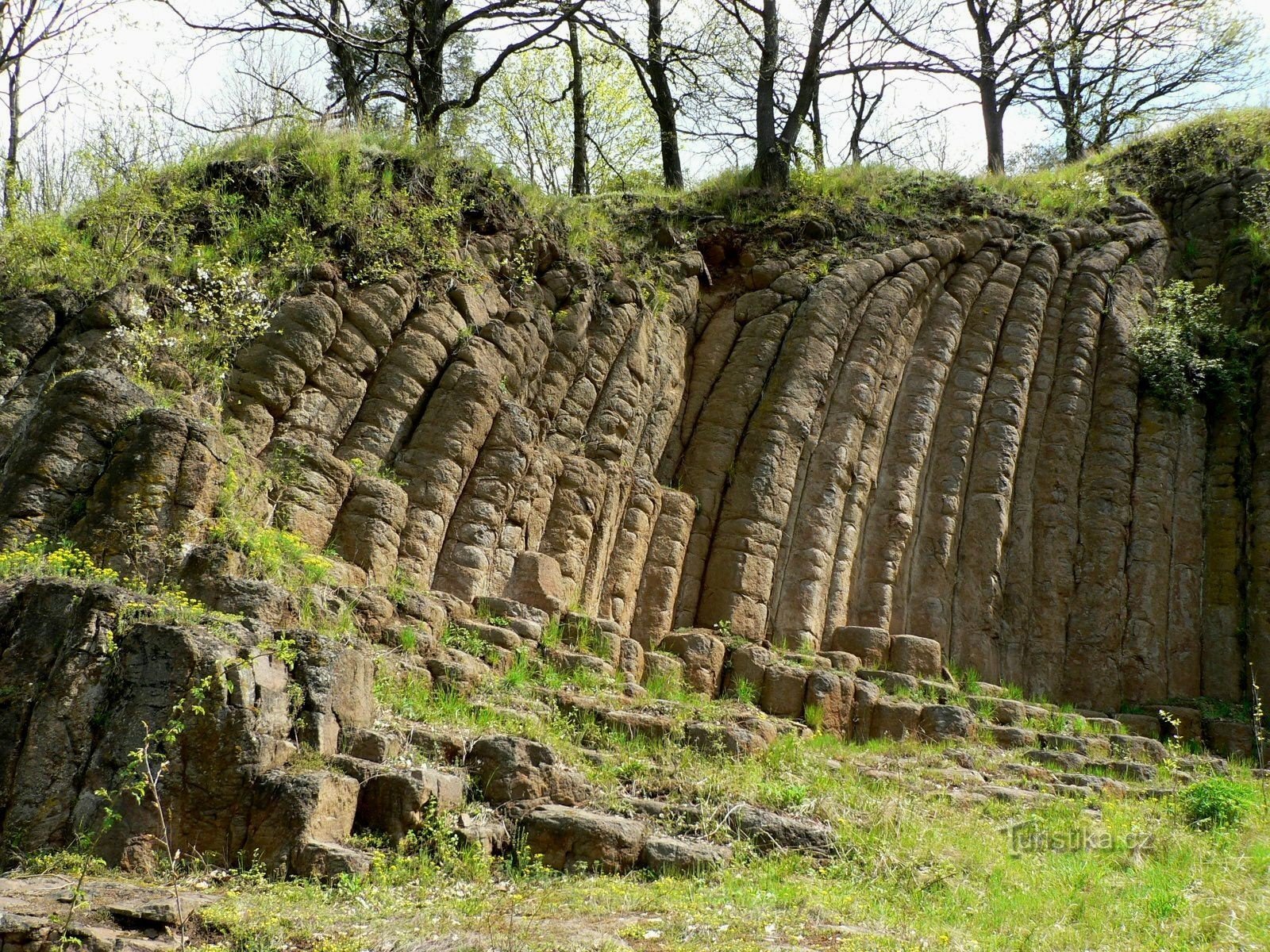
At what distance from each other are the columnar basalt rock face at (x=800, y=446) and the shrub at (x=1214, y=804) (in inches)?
205

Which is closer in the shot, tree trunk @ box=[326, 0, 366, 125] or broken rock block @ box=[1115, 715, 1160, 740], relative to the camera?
broken rock block @ box=[1115, 715, 1160, 740]

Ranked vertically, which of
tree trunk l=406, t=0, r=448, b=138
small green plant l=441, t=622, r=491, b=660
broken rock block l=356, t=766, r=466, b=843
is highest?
tree trunk l=406, t=0, r=448, b=138

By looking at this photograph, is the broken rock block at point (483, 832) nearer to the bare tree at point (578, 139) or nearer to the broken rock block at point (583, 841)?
the broken rock block at point (583, 841)

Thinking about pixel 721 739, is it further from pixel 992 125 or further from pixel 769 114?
pixel 992 125

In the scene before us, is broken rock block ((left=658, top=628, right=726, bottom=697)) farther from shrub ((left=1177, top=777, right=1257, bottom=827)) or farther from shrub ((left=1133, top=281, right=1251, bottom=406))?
shrub ((left=1133, top=281, right=1251, bottom=406))

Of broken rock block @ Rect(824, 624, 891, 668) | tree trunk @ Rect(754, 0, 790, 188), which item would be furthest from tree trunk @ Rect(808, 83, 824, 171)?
broken rock block @ Rect(824, 624, 891, 668)

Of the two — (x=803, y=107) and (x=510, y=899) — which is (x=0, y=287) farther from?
(x=803, y=107)

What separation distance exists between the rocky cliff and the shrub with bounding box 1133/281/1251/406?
24 centimetres

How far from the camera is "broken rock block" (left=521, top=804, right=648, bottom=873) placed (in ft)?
22.6

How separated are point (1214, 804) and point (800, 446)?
724 cm

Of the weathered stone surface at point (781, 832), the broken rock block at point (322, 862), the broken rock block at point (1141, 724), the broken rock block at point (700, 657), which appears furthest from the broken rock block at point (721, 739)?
the broken rock block at point (1141, 724)

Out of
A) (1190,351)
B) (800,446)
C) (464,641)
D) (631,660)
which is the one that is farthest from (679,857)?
Answer: (1190,351)

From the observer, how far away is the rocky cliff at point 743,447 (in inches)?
381

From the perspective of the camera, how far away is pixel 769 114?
2014 centimetres
